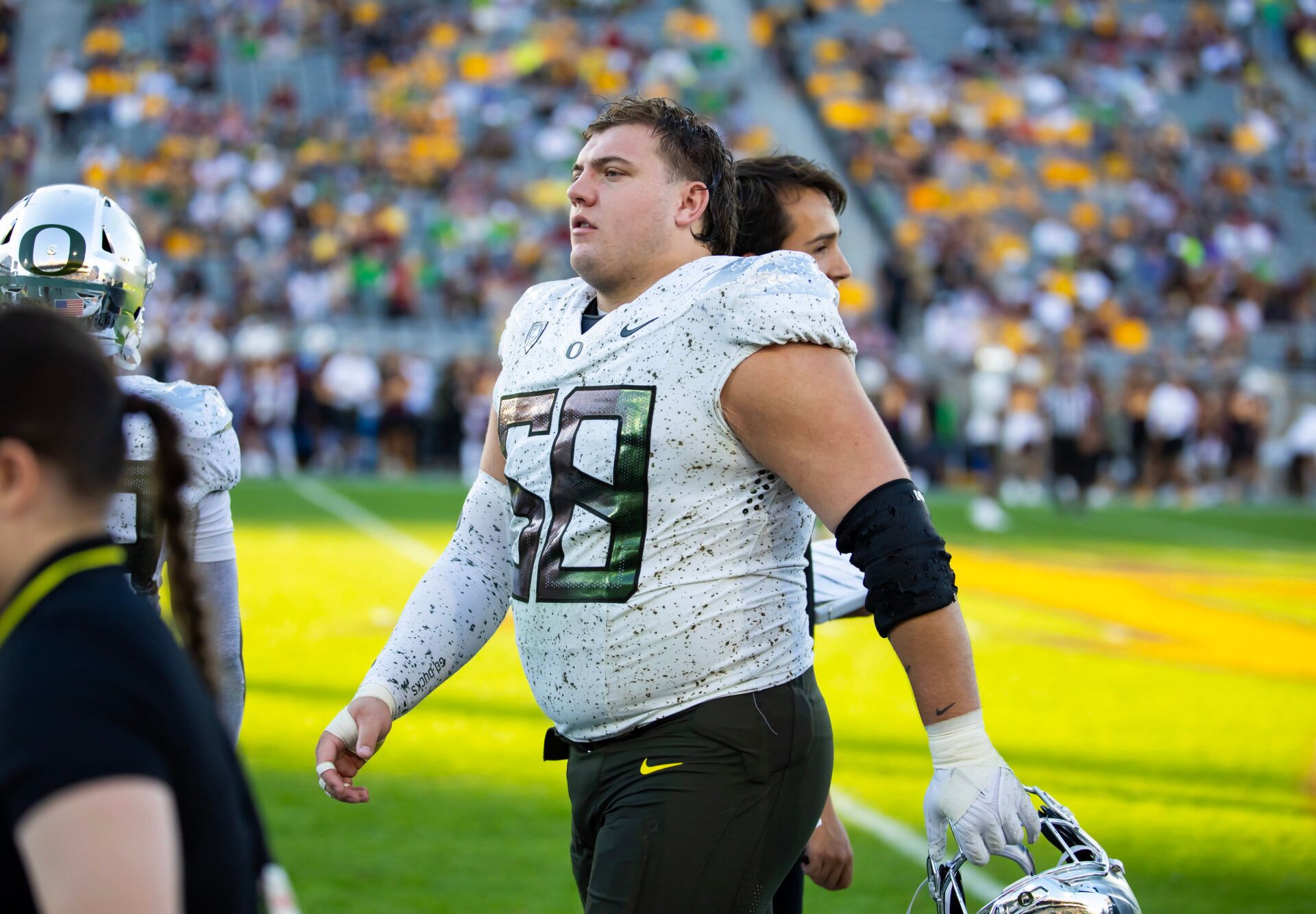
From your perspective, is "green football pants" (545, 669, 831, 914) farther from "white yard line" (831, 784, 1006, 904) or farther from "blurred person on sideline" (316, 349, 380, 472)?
"blurred person on sideline" (316, 349, 380, 472)

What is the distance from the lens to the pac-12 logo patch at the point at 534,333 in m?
2.88

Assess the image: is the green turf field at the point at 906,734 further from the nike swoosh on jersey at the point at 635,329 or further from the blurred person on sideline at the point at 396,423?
the blurred person on sideline at the point at 396,423

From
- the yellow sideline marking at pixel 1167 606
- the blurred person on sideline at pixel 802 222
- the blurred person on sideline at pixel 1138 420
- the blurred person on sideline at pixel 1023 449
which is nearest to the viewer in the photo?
the blurred person on sideline at pixel 802 222

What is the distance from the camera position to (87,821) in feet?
4.57

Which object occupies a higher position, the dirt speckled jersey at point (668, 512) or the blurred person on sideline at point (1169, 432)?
the dirt speckled jersey at point (668, 512)

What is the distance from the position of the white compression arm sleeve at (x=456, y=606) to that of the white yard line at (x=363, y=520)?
899cm

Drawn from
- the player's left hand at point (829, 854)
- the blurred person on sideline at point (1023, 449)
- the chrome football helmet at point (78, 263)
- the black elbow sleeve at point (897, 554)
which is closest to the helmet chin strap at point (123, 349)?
the chrome football helmet at point (78, 263)

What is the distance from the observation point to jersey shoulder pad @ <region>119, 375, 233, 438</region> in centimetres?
263

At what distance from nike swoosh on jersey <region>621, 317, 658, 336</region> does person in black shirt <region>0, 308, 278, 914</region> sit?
1130 millimetres

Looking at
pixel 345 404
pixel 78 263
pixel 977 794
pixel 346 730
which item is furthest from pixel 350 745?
pixel 345 404

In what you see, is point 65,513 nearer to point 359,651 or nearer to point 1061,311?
point 359,651

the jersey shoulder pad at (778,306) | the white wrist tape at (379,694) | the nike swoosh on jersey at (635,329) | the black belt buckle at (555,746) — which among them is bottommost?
the black belt buckle at (555,746)

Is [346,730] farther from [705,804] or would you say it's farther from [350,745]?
[705,804]

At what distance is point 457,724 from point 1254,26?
2967 cm
